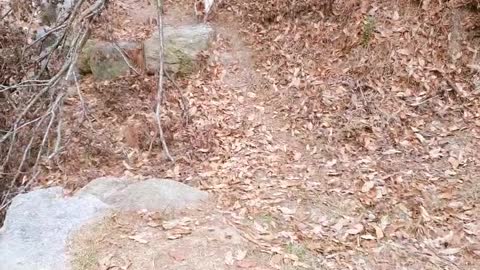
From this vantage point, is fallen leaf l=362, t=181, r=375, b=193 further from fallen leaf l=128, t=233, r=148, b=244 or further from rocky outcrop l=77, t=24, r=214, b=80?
rocky outcrop l=77, t=24, r=214, b=80

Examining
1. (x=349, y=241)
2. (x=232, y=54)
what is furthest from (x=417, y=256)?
(x=232, y=54)

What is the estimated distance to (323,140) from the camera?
5.08 m

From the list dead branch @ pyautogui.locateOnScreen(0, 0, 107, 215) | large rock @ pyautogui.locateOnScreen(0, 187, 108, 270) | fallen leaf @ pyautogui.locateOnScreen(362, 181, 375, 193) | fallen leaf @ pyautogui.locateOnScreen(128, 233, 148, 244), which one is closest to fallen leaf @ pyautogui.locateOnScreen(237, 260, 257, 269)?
fallen leaf @ pyautogui.locateOnScreen(128, 233, 148, 244)

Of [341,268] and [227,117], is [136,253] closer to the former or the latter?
[341,268]

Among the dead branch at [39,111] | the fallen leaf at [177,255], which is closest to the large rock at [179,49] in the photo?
the dead branch at [39,111]

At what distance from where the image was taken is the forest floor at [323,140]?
389 centimetres

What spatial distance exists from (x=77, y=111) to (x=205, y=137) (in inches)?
72.7

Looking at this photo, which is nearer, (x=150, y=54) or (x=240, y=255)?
(x=240, y=255)

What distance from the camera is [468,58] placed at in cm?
535

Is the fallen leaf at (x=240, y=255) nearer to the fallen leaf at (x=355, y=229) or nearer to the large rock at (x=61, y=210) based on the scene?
the large rock at (x=61, y=210)

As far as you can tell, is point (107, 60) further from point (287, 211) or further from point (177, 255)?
point (177, 255)

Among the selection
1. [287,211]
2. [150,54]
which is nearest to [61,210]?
[287,211]

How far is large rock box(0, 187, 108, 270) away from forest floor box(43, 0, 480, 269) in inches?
28.3

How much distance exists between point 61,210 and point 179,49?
3359 mm
